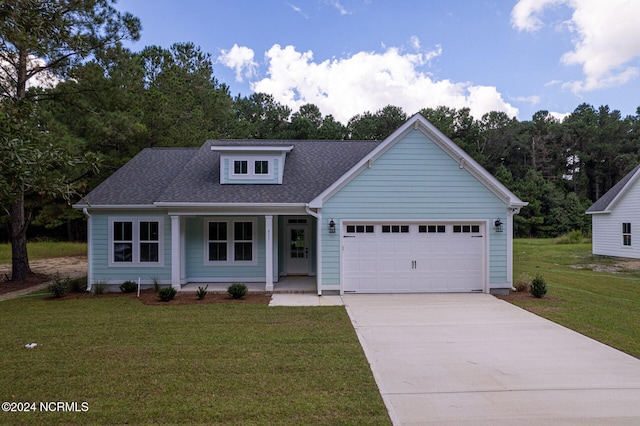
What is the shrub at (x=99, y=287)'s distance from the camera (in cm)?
1159

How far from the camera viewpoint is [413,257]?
444 inches

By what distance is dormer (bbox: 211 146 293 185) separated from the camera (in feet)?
41.7

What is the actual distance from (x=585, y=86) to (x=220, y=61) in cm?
3256

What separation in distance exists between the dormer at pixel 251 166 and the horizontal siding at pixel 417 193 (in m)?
2.76

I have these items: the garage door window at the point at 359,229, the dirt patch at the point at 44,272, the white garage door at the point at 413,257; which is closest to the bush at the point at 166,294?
the white garage door at the point at 413,257

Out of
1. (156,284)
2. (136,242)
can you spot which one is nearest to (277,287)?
(156,284)

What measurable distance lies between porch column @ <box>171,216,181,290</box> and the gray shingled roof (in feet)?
2.31

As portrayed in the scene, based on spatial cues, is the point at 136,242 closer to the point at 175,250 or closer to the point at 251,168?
the point at 175,250

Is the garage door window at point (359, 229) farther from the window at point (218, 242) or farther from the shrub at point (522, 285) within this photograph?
the shrub at point (522, 285)

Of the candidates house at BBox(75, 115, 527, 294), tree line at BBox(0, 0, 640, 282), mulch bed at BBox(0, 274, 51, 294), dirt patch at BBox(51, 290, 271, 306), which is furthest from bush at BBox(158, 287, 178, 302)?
mulch bed at BBox(0, 274, 51, 294)

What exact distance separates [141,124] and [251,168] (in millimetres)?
6757

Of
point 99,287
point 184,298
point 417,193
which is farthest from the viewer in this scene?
point 99,287

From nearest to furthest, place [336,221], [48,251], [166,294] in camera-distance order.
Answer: [166,294]
[336,221]
[48,251]

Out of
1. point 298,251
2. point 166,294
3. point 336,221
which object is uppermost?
point 336,221
